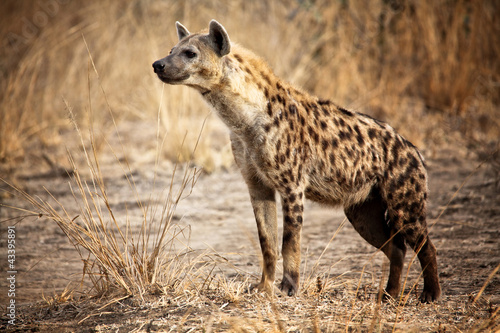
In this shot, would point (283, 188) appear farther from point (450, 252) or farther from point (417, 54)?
point (417, 54)

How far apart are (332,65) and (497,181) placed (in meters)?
4.00

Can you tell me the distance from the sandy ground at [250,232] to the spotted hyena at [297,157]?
0.20 m

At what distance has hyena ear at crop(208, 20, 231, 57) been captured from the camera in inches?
138

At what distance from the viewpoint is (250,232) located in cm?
533

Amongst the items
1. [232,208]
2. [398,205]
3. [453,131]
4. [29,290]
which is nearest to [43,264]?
[29,290]

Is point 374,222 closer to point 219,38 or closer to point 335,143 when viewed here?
point 335,143

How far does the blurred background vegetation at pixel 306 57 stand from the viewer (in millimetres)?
8211

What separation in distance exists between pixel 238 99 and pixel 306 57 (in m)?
5.64

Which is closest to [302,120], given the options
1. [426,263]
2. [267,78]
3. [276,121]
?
[276,121]

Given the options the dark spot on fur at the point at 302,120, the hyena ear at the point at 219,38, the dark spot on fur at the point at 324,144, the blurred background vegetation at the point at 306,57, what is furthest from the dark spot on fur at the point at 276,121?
the blurred background vegetation at the point at 306,57

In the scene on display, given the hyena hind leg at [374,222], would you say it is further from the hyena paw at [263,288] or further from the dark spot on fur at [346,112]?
the hyena paw at [263,288]

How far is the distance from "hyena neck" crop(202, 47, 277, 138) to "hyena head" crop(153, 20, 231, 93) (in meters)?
0.06

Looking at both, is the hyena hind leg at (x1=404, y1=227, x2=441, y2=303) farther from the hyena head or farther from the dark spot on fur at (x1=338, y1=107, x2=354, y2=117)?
the hyena head

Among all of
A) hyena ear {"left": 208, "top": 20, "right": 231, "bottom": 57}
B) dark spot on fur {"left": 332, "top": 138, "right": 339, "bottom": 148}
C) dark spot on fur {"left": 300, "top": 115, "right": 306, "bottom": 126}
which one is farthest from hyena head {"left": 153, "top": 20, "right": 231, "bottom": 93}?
dark spot on fur {"left": 332, "top": 138, "right": 339, "bottom": 148}
